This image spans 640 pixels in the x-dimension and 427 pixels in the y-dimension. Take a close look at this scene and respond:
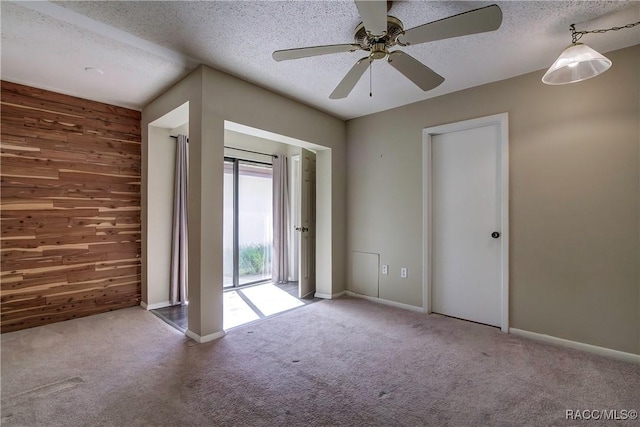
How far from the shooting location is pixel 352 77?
211 centimetres

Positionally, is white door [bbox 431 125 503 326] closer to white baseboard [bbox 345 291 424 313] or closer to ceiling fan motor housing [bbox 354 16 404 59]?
white baseboard [bbox 345 291 424 313]

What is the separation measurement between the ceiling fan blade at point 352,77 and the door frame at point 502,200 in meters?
1.55

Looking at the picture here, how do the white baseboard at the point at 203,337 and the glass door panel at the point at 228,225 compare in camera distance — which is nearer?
the white baseboard at the point at 203,337

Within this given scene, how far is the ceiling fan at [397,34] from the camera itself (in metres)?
1.43

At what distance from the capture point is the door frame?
2873 mm

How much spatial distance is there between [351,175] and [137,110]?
287 centimetres

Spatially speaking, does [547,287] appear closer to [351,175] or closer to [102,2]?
[351,175]

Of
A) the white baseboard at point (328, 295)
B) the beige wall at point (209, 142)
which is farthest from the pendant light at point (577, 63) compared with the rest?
the white baseboard at point (328, 295)

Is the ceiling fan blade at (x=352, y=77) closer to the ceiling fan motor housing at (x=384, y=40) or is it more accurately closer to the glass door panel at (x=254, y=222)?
the ceiling fan motor housing at (x=384, y=40)

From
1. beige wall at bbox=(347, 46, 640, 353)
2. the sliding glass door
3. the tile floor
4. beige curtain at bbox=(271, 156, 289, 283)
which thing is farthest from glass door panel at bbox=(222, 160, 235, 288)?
beige wall at bbox=(347, 46, 640, 353)

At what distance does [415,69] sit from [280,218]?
3331mm

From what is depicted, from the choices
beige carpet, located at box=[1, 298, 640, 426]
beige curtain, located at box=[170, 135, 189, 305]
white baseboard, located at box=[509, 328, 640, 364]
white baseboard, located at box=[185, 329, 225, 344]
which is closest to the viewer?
beige carpet, located at box=[1, 298, 640, 426]

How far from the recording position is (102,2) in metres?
1.86

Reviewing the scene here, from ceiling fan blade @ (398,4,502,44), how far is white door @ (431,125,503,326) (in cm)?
179
